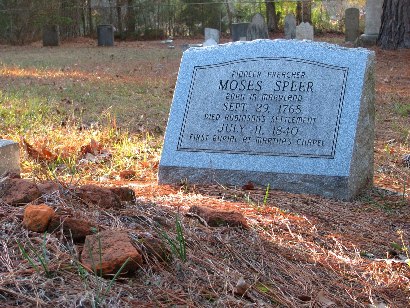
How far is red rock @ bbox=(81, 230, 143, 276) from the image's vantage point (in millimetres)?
2373

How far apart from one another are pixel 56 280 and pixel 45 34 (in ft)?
73.1

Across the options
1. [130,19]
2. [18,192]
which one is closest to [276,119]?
[18,192]

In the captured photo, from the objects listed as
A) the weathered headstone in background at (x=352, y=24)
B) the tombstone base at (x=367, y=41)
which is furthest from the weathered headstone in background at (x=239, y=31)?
the tombstone base at (x=367, y=41)

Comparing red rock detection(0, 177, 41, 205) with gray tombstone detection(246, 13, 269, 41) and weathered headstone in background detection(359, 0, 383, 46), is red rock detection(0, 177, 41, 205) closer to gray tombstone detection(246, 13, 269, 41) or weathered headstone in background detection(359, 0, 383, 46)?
weathered headstone in background detection(359, 0, 383, 46)

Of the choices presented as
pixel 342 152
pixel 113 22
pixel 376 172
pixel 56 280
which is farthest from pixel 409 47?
pixel 113 22

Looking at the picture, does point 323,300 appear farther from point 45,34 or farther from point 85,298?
point 45,34

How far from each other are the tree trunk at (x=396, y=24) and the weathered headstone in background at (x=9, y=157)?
38.2ft

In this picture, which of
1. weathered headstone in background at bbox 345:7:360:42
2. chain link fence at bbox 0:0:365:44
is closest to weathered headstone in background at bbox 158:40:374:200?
weathered headstone in background at bbox 345:7:360:42

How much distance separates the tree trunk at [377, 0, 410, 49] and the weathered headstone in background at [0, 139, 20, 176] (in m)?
11.6

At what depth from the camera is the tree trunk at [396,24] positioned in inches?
572

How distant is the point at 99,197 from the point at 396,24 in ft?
42.1

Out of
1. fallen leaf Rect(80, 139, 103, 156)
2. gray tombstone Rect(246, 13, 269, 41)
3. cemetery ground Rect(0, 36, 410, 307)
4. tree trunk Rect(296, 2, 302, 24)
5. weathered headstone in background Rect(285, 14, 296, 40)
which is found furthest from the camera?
tree trunk Rect(296, 2, 302, 24)

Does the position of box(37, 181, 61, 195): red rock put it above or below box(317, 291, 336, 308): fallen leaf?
above

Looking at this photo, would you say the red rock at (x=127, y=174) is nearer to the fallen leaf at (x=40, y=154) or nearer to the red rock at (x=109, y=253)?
the fallen leaf at (x=40, y=154)
